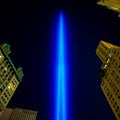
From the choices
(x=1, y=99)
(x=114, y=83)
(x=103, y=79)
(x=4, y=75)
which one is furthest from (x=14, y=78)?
(x=114, y=83)

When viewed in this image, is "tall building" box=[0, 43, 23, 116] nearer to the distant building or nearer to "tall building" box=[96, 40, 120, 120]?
"tall building" box=[96, 40, 120, 120]

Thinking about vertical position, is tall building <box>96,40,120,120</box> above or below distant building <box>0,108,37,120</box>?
below

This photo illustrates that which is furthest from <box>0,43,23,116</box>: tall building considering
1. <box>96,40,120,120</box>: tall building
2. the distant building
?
the distant building

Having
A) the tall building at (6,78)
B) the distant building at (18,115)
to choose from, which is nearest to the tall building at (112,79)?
the tall building at (6,78)

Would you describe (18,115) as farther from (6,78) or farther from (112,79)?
(112,79)

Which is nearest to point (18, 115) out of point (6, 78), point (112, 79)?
point (6, 78)

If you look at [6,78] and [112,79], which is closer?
[112,79]

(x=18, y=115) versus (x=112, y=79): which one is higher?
(x=18, y=115)

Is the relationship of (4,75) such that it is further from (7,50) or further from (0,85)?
(7,50)

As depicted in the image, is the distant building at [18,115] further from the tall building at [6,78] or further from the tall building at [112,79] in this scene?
the tall building at [112,79]
